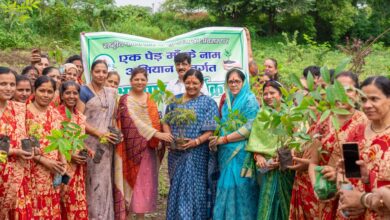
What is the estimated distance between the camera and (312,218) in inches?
167

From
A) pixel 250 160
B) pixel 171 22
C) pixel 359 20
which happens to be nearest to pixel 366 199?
pixel 250 160

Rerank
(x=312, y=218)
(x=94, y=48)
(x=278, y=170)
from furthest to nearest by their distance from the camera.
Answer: (x=94, y=48) → (x=278, y=170) → (x=312, y=218)

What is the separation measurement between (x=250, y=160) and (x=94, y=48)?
2.09m

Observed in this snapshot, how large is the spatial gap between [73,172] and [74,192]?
167 millimetres

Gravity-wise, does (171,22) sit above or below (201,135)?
above

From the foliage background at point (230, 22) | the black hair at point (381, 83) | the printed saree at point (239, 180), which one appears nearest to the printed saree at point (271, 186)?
the printed saree at point (239, 180)

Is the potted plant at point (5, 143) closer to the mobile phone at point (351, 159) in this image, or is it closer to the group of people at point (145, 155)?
the group of people at point (145, 155)

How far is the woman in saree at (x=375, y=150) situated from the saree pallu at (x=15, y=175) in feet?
7.87

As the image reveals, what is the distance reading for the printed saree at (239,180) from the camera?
16.6ft

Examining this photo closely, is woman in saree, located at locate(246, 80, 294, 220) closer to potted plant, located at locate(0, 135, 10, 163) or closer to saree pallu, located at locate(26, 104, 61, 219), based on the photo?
saree pallu, located at locate(26, 104, 61, 219)

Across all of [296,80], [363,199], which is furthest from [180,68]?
[363,199]

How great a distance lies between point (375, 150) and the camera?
125 inches

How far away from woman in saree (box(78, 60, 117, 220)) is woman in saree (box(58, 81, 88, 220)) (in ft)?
0.69

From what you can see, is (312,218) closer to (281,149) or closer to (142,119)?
(281,149)
